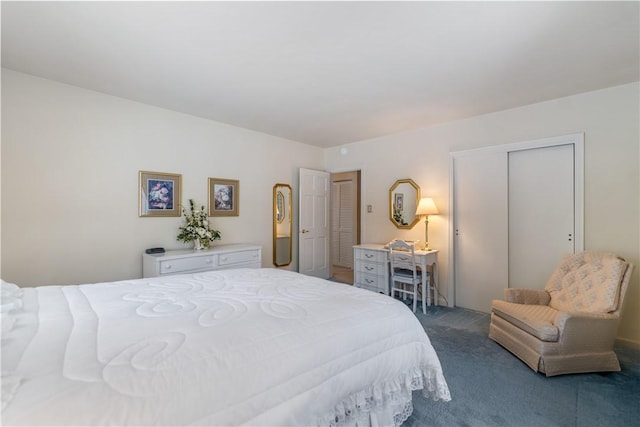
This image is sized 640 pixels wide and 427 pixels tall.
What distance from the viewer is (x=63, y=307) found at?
141 centimetres

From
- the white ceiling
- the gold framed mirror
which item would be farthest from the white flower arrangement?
the gold framed mirror

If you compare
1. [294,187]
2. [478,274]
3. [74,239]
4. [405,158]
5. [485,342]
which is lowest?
[485,342]

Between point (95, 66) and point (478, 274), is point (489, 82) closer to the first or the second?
point (478, 274)

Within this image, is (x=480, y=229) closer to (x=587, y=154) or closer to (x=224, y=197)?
(x=587, y=154)

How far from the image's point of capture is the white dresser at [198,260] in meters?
3.04

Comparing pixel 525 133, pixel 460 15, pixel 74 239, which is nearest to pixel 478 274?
pixel 525 133

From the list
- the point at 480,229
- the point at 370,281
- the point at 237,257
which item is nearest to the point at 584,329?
the point at 480,229

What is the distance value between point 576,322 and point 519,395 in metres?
0.75

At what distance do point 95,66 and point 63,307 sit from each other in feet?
7.04

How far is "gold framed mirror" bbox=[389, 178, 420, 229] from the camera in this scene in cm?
434

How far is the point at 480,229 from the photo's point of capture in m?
3.74

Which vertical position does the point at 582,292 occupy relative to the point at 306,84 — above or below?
below

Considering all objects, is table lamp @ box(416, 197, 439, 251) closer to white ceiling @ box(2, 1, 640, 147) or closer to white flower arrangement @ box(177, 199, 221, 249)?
white ceiling @ box(2, 1, 640, 147)

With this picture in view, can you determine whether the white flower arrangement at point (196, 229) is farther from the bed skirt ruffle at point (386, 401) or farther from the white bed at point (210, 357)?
the bed skirt ruffle at point (386, 401)
